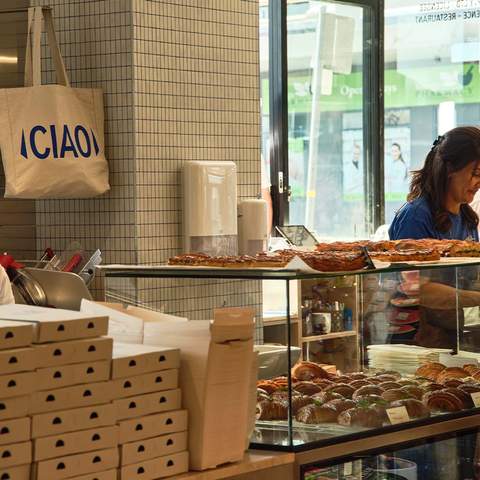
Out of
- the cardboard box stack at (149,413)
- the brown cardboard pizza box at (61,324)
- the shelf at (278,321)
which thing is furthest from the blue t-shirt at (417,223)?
the brown cardboard pizza box at (61,324)

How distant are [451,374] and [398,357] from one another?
0.59 ft

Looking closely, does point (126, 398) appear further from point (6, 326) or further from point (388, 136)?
point (388, 136)

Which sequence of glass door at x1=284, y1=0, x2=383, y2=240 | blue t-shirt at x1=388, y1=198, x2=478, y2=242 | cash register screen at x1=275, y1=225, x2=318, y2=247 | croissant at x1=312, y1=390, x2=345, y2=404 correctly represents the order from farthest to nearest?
1. glass door at x1=284, y1=0, x2=383, y2=240
2. blue t-shirt at x1=388, y1=198, x2=478, y2=242
3. cash register screen at x1=275, y1=225, x2=318, y2=247
4. croissant at x1=312, y1=390, x2=345, y2=404

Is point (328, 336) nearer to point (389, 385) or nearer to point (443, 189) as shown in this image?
point (389, 385)

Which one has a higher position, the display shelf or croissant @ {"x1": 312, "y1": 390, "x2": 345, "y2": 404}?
croissant @ {"x1": 312, "y1": 390, "x2": 345, "y2": 404}

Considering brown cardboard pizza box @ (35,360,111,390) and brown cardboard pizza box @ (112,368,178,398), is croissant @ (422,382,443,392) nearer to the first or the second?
brown cardboard pizza box @ (112,368,178,398)

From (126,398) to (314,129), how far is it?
6.11m

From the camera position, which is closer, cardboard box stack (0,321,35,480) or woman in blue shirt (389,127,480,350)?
cardboard box stack (0,321,35,480)

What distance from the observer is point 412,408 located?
9.48 ft

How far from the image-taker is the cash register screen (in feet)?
12.3

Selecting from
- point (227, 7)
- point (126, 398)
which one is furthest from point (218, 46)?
point (126, 398)

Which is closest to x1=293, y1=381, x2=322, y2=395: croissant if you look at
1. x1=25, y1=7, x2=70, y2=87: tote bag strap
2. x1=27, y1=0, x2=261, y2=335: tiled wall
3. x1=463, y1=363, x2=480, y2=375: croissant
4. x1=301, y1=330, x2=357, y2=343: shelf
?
x1=301, y1=330, x2=357, y2=343: shelf

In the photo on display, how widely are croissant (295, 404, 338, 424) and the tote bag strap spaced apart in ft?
5.62

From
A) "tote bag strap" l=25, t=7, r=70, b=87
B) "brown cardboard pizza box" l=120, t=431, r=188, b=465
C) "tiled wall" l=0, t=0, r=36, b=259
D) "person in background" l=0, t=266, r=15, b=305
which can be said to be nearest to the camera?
"brown cardboard pizza box" l=120, t=431, r=188, b=465
